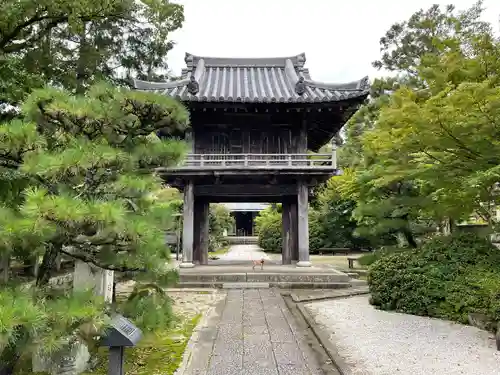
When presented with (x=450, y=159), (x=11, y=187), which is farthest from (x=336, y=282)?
(x=11, y=187)

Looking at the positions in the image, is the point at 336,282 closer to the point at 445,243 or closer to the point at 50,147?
the point at 445,243

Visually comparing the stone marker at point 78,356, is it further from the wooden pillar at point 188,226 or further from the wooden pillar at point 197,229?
the wooden pillar at point 197,229

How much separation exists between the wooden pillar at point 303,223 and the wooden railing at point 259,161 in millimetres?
882

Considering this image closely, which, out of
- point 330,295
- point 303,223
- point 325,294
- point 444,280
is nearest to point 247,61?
point 303,223

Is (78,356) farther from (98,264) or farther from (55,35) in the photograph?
(55,35)

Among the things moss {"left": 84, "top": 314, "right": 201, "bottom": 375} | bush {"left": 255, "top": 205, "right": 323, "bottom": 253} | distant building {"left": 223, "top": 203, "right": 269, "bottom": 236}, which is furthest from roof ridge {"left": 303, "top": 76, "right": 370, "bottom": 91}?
distant building {"left": 223, "top": 203, "right": 269, "bottom": 236}

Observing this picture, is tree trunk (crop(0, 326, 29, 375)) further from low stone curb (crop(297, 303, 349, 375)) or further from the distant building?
the distant building

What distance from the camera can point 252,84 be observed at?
52.4 feet

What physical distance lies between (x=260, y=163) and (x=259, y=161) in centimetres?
34

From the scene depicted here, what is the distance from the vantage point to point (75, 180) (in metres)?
3.17

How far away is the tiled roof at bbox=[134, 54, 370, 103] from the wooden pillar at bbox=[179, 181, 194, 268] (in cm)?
328

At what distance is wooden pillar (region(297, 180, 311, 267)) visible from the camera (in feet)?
44.0

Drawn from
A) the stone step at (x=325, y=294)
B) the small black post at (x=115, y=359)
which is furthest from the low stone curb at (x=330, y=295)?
the small black post at (x=115, y=359)

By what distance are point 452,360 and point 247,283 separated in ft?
24.8
